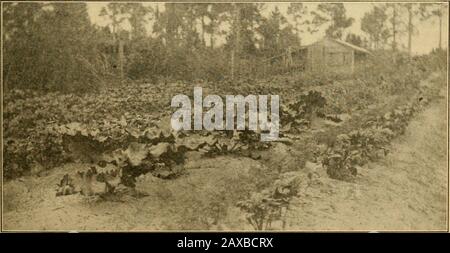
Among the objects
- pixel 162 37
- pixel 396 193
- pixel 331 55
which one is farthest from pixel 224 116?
pixel 396 193

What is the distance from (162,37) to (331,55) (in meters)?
2.02

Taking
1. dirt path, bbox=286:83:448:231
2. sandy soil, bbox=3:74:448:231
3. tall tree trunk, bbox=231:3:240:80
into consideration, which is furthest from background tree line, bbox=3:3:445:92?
dirt path, bbox=286:83:448:231

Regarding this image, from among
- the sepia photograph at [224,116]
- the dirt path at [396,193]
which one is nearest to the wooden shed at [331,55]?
the sepia photograph at [224,116]

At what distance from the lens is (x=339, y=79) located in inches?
220

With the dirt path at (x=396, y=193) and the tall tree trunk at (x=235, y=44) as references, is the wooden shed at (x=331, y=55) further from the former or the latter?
the dirt path at (x=396, y=193)

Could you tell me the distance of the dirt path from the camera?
5117 millimetres

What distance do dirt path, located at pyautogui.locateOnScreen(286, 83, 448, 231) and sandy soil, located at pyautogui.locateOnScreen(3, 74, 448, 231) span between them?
11 millimetres

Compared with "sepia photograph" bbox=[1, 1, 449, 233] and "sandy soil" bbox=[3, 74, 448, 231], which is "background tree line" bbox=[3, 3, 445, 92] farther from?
"sandy soil" bbox=[3, 74, 448, 231]

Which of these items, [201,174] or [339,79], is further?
[339,79]

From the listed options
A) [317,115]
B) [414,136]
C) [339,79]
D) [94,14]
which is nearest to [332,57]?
[339,79]

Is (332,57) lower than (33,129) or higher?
higher
